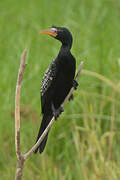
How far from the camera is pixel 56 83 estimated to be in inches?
109

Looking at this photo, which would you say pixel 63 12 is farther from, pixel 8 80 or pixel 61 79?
pixel 61 79

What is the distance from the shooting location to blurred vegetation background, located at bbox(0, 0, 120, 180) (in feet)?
13.6

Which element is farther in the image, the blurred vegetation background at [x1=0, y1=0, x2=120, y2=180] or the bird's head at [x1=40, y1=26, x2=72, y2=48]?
the blurred vegetation background at [x1=0, y1=0, x2=120, y2=180]

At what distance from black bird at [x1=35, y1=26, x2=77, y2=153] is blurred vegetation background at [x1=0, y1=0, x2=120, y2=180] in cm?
92

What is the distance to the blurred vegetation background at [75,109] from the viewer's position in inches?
164

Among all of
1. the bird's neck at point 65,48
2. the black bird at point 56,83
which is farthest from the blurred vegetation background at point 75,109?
the bird's neck at point 65,48

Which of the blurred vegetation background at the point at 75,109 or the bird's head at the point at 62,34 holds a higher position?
the bird's head at the point at 62,34

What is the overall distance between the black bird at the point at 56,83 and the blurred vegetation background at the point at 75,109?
3.01ft

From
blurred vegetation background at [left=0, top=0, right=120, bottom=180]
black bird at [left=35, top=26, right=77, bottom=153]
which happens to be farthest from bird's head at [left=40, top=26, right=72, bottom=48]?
blurred vegetation background at [left=0, top=0, right=120, bottom=180]

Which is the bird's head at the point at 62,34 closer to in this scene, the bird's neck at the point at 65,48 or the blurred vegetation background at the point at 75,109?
the bird's neck at the point at 65,48

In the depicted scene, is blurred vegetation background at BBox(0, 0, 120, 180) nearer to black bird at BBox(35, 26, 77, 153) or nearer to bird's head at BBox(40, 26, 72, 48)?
black bird at BBox(35, 26, 77, 153)

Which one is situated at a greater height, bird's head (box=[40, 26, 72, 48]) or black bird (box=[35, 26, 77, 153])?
bird's head (box=[40, 26, 72, 48])

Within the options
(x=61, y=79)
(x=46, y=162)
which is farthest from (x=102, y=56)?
(x=61, y=79)

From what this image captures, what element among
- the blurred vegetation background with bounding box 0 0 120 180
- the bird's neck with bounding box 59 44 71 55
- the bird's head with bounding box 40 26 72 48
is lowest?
the blurred vegetation background with bounding box 0 0 120 180
